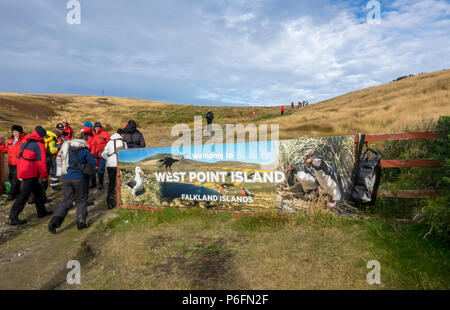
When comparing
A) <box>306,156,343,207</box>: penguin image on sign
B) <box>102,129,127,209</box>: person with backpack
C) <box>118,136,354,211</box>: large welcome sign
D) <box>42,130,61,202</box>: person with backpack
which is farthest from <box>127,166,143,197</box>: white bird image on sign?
<box>306,156,343,207</box>: penguin image on sign

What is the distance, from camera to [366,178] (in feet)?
16.4

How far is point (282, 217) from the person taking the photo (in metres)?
5.32

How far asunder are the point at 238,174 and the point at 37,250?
432 centimetres

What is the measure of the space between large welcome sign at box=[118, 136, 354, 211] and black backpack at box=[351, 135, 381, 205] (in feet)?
0.55

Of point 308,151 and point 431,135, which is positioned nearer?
point 431,135

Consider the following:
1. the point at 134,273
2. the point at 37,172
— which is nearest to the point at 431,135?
the point at 134,273

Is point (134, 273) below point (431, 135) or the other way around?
below

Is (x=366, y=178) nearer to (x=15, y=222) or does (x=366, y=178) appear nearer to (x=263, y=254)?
(x=263, y=254)

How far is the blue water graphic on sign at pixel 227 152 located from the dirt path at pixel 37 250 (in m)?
2.34

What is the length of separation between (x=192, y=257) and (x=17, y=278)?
2.77 m

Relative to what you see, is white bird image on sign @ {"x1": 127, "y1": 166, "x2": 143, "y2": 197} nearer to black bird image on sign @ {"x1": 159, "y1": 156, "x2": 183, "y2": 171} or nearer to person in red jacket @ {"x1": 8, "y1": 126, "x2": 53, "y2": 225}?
black bird image on sign @ {"x1": 159, "y1": 156, "x2": 183, "y2": 171}

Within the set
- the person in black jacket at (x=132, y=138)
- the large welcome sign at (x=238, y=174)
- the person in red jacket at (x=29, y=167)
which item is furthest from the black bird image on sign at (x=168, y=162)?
the person in red jacket at (x=29, y=167)
